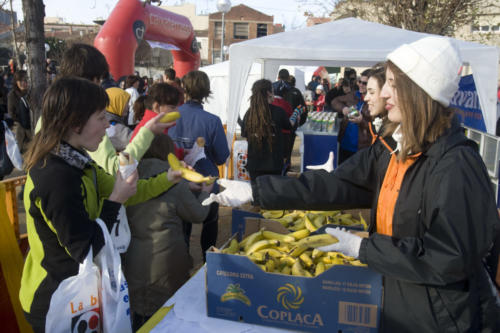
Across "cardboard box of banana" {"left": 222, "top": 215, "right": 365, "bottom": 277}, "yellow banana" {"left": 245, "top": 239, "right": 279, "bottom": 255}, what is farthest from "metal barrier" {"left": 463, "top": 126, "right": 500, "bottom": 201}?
"yellow banana" {"left": 245, "top": 239, "right": 279, "bottom": 255}

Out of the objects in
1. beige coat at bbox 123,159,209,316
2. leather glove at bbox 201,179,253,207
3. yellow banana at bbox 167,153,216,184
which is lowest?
beige coat at bbox 123,159,209,316

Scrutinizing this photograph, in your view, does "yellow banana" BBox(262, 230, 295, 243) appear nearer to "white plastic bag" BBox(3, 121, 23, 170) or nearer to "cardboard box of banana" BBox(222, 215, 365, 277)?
"cardboard box of banana" BBox(222, 215, 365, 277)

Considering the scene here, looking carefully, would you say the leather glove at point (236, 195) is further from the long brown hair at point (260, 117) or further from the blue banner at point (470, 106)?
the blue banner at point (470, 106)

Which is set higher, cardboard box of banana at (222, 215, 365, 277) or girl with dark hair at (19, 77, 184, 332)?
girl with dark hair at (19, 77, 184, 332)

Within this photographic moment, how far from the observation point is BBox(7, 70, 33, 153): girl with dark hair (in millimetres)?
7141

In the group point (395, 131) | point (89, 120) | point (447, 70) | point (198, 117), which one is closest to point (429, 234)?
point (395, 131)

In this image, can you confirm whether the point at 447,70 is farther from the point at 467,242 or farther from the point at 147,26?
the point at 147,26

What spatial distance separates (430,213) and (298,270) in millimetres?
708

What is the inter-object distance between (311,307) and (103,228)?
90 cm

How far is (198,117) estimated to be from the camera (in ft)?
13.3

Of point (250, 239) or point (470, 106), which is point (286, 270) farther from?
point (470, 106)

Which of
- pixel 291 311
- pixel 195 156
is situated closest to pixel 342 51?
pixel 195 156

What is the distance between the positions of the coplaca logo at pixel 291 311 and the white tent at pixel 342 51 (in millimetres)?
4645

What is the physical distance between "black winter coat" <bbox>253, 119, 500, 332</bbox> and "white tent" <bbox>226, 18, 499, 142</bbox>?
464 centimetres
